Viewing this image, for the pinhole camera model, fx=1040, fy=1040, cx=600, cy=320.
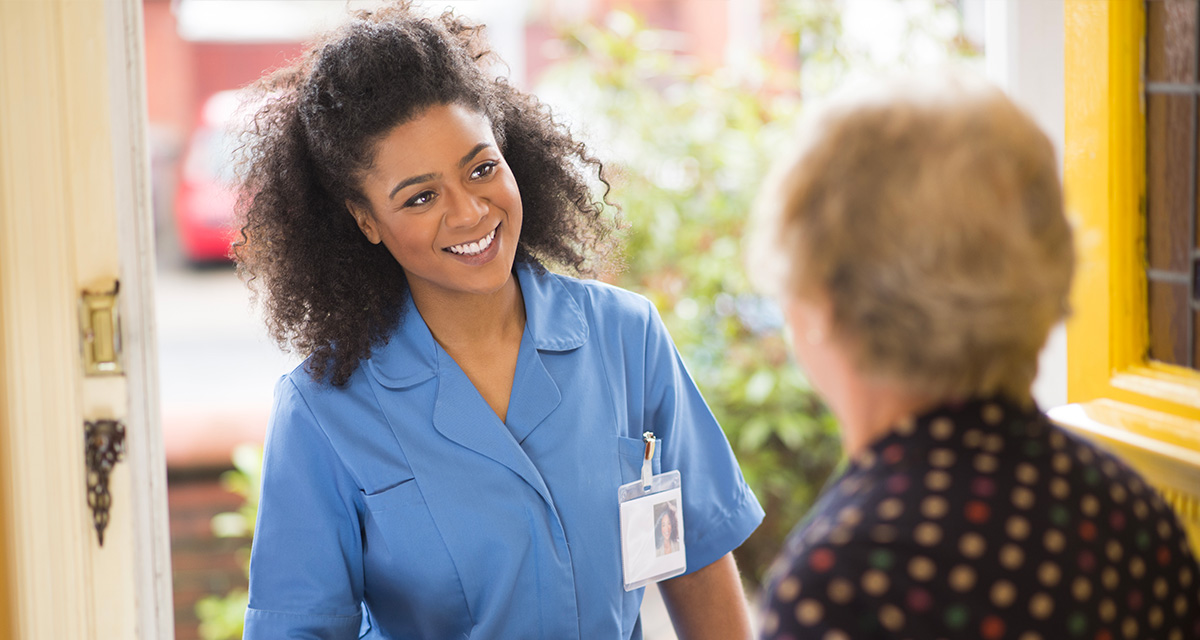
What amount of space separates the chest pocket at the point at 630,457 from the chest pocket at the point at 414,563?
29 centimetres

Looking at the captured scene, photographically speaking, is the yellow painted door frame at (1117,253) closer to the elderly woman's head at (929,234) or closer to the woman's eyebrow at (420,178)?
the elderly woman's head at (929,234)

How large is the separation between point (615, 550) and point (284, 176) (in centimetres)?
74

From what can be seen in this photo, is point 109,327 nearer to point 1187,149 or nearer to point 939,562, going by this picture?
point 939,562

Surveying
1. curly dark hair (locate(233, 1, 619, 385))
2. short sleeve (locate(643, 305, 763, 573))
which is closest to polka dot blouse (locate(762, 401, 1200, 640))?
short sleeve (locate(643, 305, 763, 573))

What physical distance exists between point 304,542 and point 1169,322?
1149 millimetres

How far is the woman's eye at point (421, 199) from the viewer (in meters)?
1.46

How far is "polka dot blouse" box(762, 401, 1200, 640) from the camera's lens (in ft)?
2.61

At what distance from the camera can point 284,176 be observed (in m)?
1.56

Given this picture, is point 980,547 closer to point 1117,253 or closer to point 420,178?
point 1117,253

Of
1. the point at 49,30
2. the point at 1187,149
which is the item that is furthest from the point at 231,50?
the point at 1187,149

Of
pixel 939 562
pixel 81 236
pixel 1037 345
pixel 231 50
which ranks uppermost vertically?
pixel 231 50

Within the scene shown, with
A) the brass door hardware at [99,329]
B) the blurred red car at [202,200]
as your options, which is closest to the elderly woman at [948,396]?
the brass door hardware at [99,329]

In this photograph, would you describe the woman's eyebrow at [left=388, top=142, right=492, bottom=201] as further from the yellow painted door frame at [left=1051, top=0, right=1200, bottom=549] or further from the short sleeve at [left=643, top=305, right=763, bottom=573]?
the yellow painted door frame at [left=1051, top=0, right=1200, bottom=549]

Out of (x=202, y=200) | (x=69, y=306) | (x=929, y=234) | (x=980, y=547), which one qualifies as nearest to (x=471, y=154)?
(x=69, y=306)
